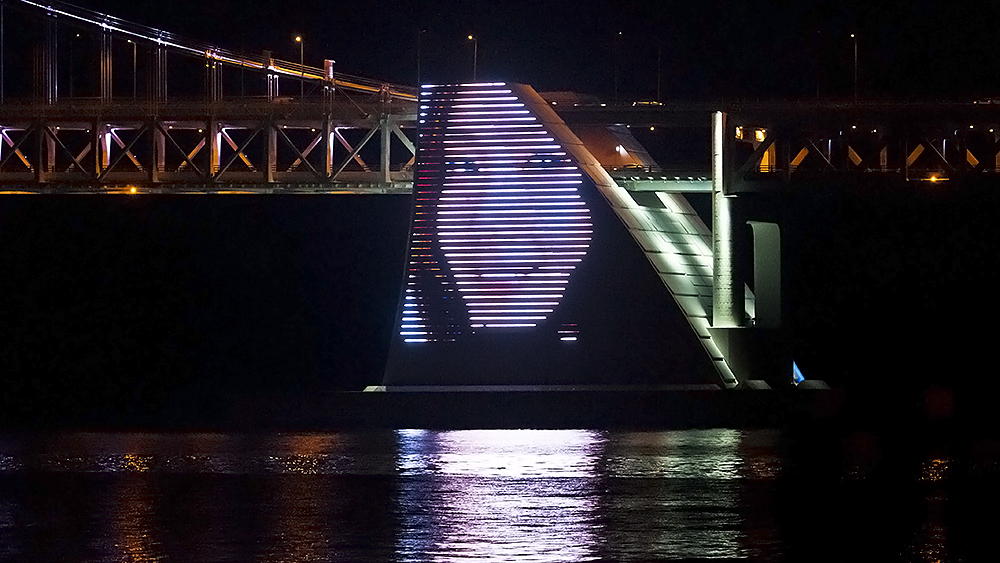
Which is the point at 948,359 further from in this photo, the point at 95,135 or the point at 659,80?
the point at 95,135

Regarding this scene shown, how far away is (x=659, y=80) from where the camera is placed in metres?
37.2

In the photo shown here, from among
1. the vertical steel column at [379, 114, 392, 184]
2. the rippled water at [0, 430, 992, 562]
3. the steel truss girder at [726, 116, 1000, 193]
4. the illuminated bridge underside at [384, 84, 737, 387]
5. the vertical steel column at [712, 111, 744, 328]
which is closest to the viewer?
the rippled water at [0, 430, 992, 562]

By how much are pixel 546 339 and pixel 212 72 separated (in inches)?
552

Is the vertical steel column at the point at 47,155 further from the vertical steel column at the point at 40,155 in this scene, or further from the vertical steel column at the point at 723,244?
the vertical steel column at the point at 723,244

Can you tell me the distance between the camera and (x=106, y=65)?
43438 millimetres

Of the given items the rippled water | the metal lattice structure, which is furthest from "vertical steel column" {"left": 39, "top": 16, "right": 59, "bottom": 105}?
the rippled water

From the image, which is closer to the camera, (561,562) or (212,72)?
(561,562)

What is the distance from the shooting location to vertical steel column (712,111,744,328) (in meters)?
35.1

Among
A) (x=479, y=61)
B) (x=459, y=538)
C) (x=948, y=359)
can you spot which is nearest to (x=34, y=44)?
(x=479, y=61)

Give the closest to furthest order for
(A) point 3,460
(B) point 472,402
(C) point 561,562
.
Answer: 1. (C) point 561,562
2. (A) point 3,460
3. (B) point 472,402

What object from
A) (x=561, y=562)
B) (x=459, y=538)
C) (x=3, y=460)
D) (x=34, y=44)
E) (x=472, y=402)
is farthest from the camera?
(x=34, y=44)

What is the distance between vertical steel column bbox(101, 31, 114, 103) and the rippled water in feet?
57.9

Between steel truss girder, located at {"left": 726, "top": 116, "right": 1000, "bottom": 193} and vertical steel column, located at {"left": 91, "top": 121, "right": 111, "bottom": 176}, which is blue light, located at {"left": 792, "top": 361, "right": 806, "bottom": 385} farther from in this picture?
vertical steel column, located at {"left": 91, "top": 121, "right": 111, "bottom": 176}

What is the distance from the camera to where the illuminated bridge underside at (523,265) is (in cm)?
3331
